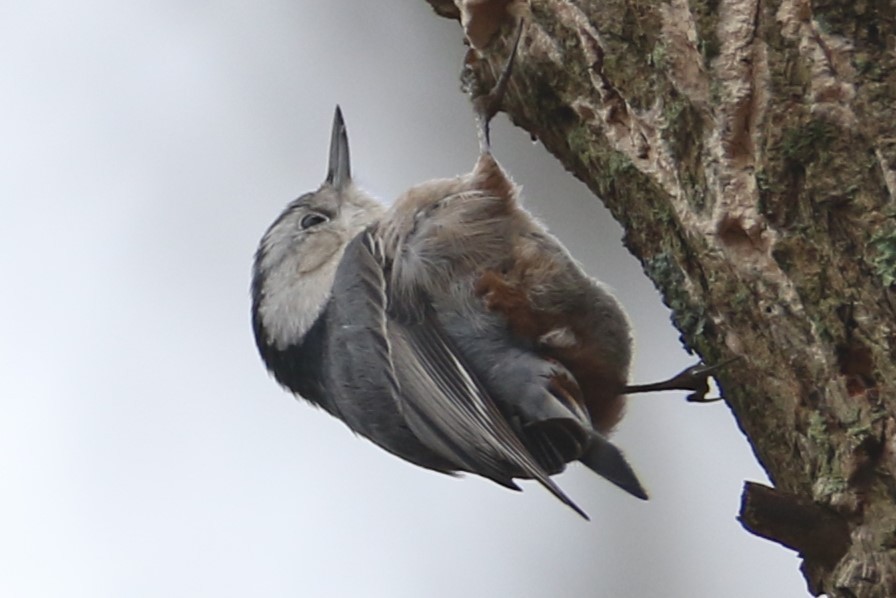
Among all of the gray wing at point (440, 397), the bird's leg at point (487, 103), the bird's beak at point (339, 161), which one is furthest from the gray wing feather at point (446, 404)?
the bird's beak at point (339, 161)

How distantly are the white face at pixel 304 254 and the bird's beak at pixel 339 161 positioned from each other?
0.06 ft

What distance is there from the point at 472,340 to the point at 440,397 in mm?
115

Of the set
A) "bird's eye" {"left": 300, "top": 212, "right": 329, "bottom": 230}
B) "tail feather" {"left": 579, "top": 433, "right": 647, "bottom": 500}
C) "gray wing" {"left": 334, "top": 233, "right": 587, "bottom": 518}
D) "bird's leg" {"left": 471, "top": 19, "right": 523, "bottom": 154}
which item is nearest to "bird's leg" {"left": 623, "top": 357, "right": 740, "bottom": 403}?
"tail feather" {"left": 579, "top": 433, "right": 647, "bottom": 500}

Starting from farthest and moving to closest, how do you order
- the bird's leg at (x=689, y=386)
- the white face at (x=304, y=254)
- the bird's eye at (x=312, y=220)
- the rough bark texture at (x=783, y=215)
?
the bird's eye at (x=312, y=220) → the white face at (x=304, y=254) → the bird's leg at (x=689, y=386) → the rough bark texture at (x=783, y=215)

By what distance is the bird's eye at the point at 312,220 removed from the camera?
2.43m

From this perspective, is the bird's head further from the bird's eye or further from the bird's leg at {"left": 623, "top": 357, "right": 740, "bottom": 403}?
→ the bird's leg at {"left": 623, "top": 357, "right": 740, "bottom": 403}

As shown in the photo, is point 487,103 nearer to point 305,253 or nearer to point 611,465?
point 305,253

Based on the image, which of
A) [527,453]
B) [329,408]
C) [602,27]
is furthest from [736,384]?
[329,408]

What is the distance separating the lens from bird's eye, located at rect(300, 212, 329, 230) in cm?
243

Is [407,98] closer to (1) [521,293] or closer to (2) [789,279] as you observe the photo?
(1) [521,293]

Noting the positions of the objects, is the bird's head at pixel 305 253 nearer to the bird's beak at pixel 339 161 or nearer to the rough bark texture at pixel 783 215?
the bird's beak at pixel 339 161

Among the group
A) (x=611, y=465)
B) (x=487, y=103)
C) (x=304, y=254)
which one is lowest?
(x=611, y=465)

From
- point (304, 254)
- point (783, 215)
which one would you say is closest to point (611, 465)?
point (783, 215)

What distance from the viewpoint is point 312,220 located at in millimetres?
2436
